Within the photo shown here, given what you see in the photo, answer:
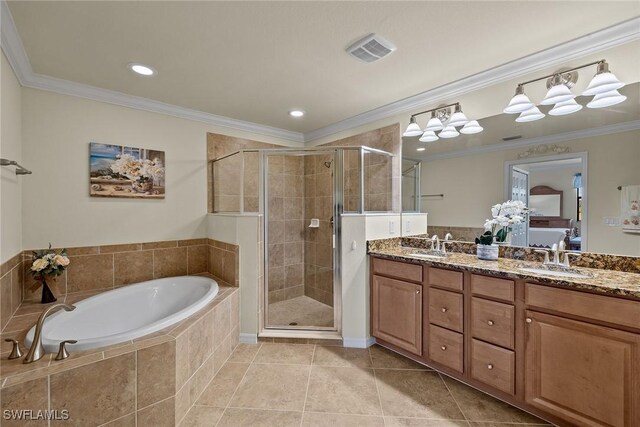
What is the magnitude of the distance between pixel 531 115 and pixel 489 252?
1092 millimetres

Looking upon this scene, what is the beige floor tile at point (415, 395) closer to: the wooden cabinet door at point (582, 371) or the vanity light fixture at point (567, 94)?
the wooden cabinet door at point (582, 371)

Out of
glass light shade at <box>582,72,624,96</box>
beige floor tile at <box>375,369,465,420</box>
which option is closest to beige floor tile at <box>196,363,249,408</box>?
beige floor tile at <box>375,369,465,420</box>

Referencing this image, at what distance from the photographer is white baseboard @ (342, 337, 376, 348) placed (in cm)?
248

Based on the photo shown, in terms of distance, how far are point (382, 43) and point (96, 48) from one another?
1.95m

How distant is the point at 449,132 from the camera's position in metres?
2.44

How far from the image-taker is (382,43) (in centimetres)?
176

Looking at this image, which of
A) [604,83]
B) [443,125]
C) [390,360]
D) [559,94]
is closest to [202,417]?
[390,360]

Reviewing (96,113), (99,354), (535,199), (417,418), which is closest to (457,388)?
(417,418)

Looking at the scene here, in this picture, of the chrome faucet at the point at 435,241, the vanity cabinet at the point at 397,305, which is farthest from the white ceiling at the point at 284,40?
the vanity cabinet at the point at 397,305

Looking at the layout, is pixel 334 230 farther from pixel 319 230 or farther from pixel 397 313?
pixel 397 313

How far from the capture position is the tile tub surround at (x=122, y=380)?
123 cm

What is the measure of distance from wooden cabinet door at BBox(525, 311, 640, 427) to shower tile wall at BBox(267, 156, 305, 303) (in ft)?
7.40

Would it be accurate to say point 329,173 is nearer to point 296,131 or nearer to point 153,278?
point 296,131

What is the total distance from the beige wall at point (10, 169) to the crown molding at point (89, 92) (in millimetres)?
85
